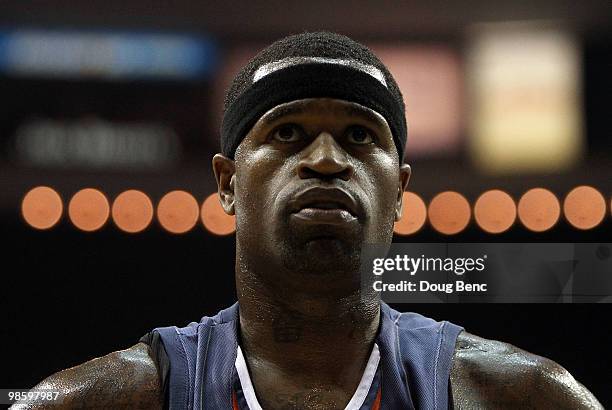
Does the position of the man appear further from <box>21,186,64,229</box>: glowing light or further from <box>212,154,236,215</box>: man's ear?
<box>21,186,64,229</box>: glowing light

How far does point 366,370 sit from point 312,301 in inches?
6.0

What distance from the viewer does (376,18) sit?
160 centimetres

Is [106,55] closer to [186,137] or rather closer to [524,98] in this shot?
[186,137]

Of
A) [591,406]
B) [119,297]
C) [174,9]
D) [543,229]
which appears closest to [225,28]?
[174,9]

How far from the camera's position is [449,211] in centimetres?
157

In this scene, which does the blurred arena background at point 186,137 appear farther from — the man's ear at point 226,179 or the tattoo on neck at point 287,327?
the tattoo on neck at point 287,327

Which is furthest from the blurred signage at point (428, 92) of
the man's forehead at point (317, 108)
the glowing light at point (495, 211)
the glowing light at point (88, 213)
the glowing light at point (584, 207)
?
the glowing light at point (88, 213)

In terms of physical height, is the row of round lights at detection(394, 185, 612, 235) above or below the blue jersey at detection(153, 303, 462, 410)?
above

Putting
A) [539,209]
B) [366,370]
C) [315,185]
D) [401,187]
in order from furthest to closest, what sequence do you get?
[539,209], [401,187], [366,370], [315,185]

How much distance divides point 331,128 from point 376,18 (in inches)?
18.0

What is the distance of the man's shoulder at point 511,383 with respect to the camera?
1297 mm

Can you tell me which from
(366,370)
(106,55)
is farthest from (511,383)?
(106,55)

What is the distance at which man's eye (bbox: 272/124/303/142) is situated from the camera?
4.07 ft

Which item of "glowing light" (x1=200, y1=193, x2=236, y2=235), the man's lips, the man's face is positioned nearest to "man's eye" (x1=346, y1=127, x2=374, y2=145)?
the man's face
